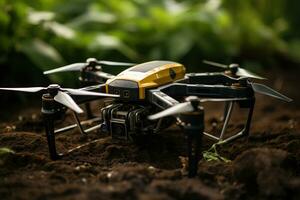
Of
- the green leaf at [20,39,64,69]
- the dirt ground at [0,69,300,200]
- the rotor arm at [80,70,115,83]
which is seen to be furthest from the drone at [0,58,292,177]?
the green leaf at [20,39,64,69]

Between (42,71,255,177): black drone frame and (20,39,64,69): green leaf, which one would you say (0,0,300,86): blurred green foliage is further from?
(42,71,255,177): black drone frame

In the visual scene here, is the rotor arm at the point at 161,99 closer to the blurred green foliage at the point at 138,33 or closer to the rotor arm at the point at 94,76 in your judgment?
the rotor arm at the point at 94,76

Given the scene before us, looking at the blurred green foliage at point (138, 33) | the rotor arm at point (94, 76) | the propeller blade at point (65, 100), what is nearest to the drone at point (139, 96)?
the propeller blade at point (65, 100)

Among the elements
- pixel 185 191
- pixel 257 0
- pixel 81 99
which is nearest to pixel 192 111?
pixel 185 191

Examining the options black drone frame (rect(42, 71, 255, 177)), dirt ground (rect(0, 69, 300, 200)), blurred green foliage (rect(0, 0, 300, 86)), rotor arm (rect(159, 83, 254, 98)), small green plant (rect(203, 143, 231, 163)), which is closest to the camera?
dirt ground (rect(0, 69, 300, 200))

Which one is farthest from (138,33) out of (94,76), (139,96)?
(139,96)

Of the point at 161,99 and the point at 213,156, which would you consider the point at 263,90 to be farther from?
the point at 161,99

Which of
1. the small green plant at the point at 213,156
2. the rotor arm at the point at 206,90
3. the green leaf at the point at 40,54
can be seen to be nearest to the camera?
the small green plant at the point at 213,156
